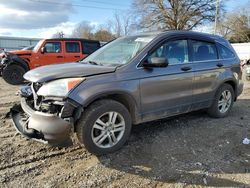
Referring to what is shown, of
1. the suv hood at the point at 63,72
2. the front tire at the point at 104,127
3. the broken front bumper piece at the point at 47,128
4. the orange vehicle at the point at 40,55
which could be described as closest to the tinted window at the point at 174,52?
the suv hood at the point at 63,72

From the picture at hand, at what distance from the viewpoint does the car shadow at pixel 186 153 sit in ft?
12.1

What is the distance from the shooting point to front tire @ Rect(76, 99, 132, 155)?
12.7 ft

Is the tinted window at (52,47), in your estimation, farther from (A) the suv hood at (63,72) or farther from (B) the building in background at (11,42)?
(B) the building in background at (11,42)

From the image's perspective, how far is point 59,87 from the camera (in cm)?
379

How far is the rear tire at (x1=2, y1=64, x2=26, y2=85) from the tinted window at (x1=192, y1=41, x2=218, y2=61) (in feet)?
26.3

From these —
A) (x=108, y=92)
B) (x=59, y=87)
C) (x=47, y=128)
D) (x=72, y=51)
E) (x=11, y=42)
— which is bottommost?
(x=47, y=128)

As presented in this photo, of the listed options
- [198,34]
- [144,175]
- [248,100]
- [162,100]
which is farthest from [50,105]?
[248,100]

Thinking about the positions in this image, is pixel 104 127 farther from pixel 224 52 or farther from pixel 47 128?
pixel 224 52

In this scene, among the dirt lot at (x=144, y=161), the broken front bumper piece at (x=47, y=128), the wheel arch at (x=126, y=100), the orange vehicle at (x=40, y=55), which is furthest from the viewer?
the orange vehicle at (x=40, y=55)

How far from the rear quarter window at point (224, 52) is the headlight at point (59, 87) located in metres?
3.44

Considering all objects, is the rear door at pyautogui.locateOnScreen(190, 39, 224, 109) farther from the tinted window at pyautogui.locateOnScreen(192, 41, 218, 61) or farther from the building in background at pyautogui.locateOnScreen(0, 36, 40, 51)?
the building in background at pyautogui.locateOnScreen(0, 36, 40, 51)

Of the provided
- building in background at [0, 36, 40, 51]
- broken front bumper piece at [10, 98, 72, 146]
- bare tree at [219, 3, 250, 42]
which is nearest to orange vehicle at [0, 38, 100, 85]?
broken front bumper piece at [10, 98, 72, 146]

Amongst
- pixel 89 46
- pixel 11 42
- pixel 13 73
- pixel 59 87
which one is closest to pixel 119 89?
pixel 59 87

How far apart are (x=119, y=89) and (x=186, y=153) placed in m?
1.38
